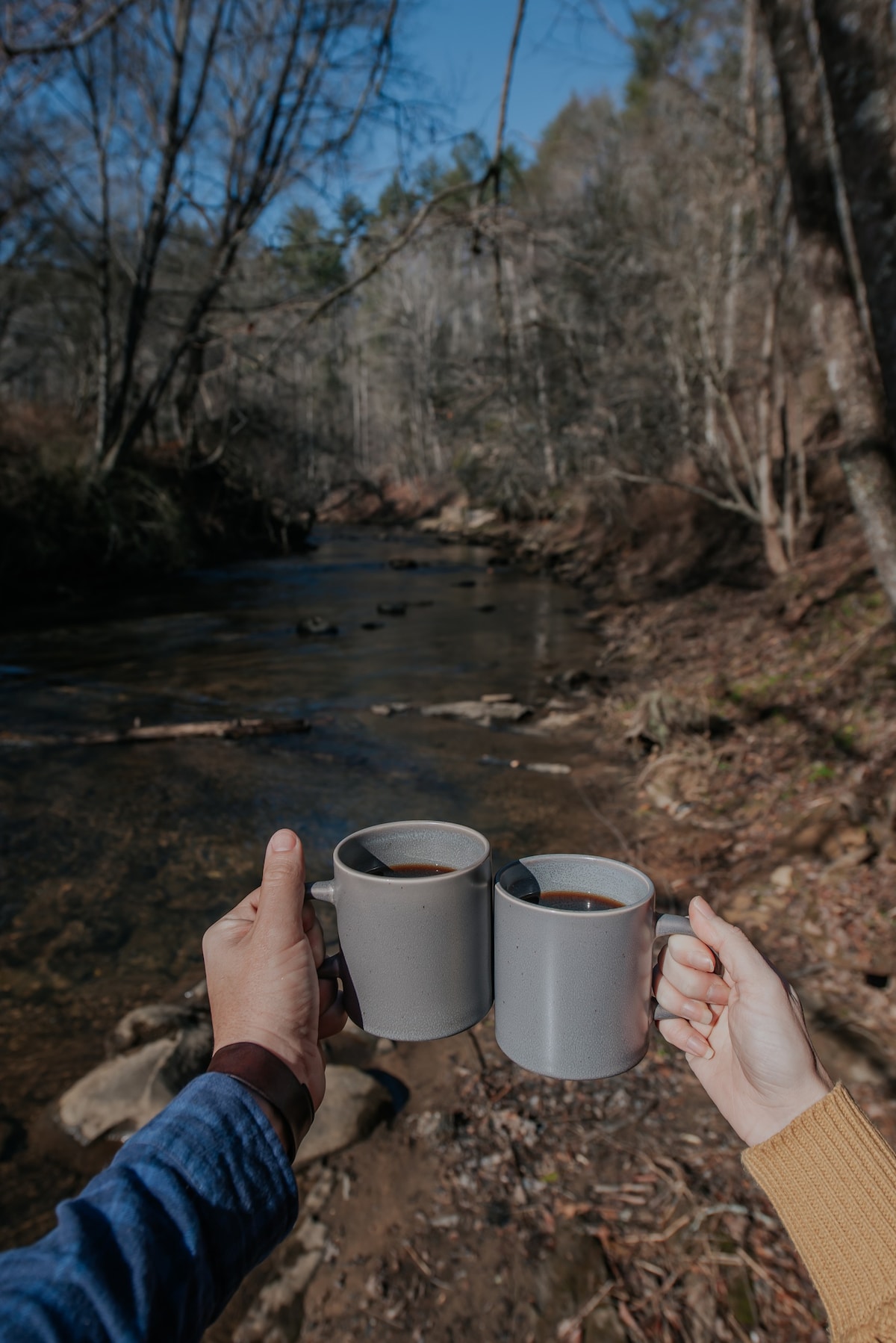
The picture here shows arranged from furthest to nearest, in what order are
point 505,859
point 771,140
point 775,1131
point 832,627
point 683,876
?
1. point 771,140
2. point 832,627
3. point 505,859
4. point 683,876
5. point 775,1131

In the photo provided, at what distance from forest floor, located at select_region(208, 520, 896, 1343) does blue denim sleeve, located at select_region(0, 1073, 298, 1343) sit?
168cm

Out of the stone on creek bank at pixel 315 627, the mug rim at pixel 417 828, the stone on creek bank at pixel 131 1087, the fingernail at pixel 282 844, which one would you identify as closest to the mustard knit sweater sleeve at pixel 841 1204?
the mug rim at pixel 417 828

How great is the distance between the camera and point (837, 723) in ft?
17.5

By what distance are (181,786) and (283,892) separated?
5455 millimetres

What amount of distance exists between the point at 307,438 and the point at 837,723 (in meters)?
20.6

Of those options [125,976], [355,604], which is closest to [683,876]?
[125,976]

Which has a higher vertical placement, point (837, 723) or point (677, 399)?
point (677, 399)

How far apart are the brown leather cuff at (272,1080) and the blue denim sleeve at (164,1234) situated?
0.03 meters

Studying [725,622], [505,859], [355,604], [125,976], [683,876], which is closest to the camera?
[125,976]

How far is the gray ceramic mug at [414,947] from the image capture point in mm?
1154

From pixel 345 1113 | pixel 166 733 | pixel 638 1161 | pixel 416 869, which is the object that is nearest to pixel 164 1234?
pixel 416 869

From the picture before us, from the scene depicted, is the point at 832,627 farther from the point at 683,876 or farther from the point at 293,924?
the point at 293,924

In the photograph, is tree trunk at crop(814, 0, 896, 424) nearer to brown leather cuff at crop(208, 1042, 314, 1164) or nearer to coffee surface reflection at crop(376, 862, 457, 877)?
coffee surface reflection at crop(376, 862, 457, 877)

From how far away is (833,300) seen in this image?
317cm
